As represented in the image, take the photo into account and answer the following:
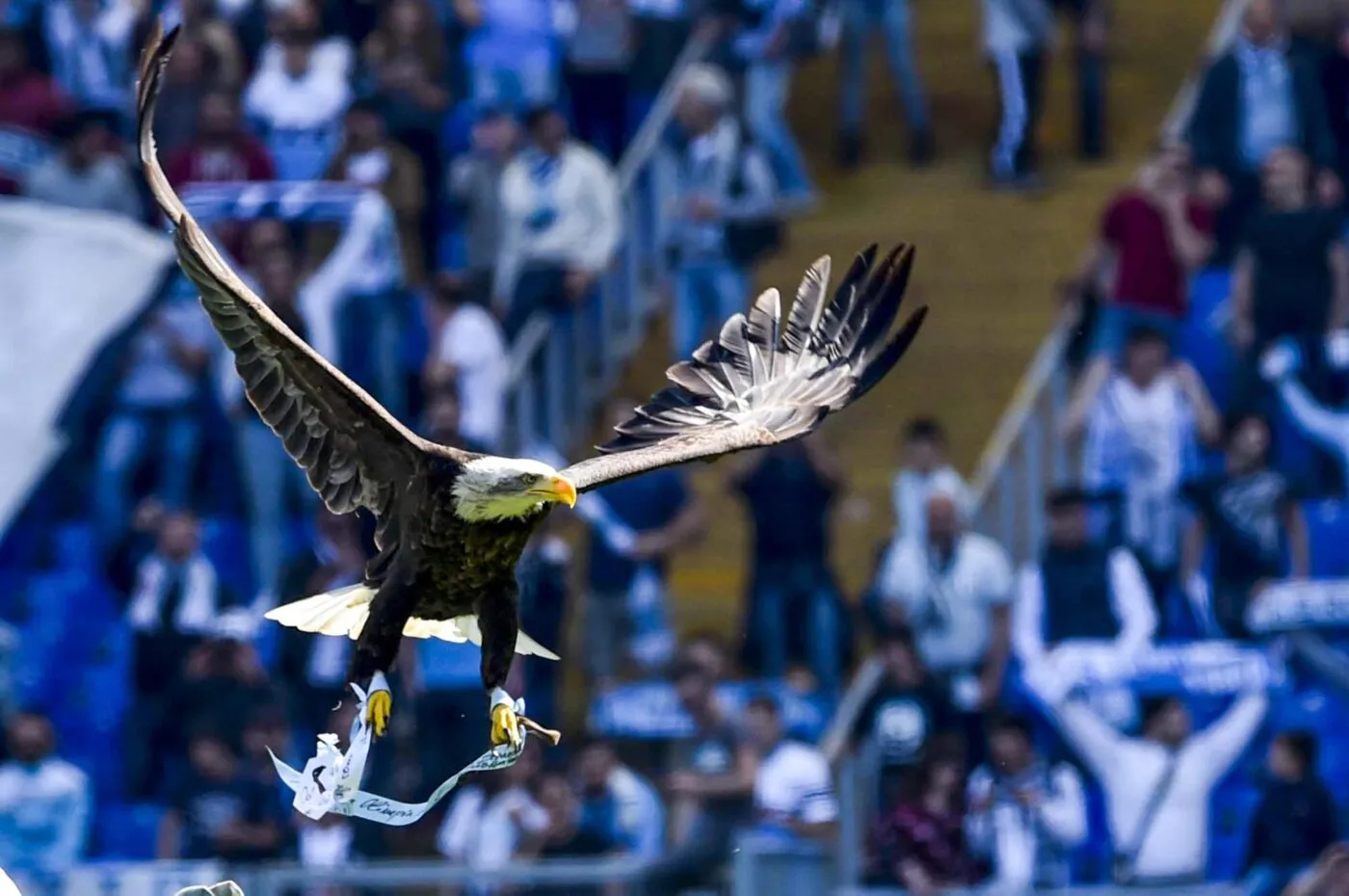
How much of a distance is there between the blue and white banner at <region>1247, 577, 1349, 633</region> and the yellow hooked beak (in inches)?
221

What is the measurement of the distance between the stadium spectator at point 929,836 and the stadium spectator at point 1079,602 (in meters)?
0.81

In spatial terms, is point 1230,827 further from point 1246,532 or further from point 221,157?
point 221,157

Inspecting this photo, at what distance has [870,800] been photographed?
13.5 meters

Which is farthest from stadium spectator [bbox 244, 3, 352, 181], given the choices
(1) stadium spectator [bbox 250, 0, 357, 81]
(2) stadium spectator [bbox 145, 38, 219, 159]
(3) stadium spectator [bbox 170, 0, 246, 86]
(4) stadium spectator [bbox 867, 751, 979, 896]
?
(4) stadium spectator [bbox 867, 751, 979, 896]

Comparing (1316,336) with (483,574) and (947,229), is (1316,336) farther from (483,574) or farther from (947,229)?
(483,574)

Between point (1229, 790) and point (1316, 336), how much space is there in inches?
Answer: 80.1

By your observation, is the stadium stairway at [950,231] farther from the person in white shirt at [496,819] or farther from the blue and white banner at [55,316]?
the blue and white banner at [55,316]

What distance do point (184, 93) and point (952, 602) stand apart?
183 inches

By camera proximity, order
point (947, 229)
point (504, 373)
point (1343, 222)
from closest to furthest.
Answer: point (1343, 222) < point (504, 373) < point (947, 229)

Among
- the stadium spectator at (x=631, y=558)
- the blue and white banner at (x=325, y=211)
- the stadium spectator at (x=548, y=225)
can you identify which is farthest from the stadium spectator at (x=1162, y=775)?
the blue and white banner at (x=325, y=211)

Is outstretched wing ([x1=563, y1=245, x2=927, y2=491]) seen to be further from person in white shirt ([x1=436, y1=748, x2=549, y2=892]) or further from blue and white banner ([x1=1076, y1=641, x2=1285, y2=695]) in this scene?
blue and white banner ([x1=1076, y1=641, x2=1285, y2=695])

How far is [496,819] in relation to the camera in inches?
537

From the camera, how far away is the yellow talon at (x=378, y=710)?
8906 millimetres

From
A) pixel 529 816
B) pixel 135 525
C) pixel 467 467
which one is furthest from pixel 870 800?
pixel 467 467
